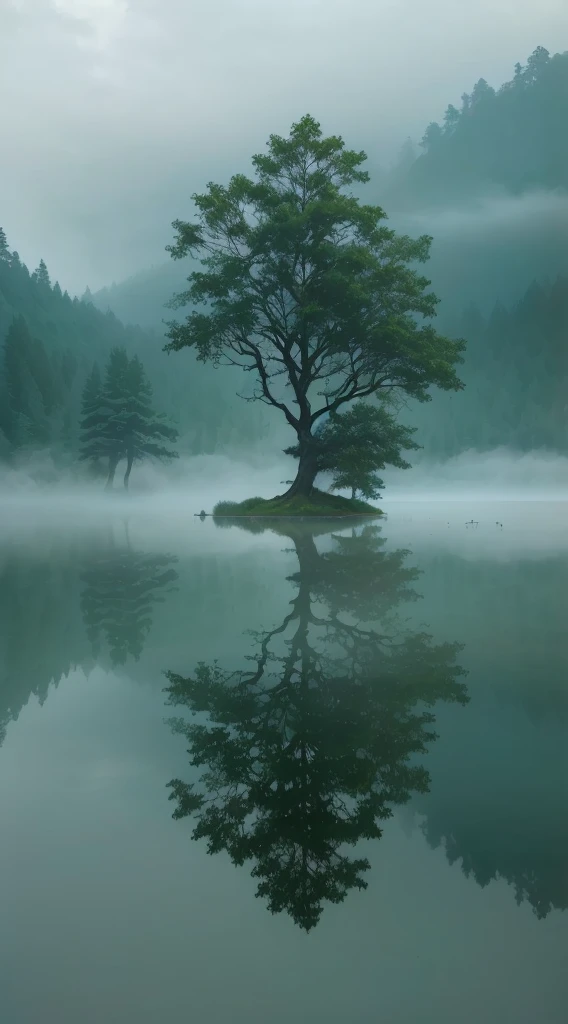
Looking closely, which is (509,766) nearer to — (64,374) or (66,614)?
(66,614)

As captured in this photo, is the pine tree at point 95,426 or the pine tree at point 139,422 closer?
the pine tree at point 95,426

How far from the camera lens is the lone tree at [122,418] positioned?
2579 inches

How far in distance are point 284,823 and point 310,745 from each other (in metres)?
0.79

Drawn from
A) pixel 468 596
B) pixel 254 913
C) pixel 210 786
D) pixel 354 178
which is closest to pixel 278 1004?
pixel 254 913

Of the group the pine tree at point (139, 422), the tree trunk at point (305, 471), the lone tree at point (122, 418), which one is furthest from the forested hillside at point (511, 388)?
the tree trunk at point (305, 471)

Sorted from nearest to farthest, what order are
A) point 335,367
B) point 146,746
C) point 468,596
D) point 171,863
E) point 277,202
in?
point 171,863, point 146,746, point 468,596, point 277,202, point 335,367

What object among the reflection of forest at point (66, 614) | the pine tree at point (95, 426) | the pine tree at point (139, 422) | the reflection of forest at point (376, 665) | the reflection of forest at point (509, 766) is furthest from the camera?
the pine tree at point (139, 422)

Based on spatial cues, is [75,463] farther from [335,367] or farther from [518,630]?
[518,630]

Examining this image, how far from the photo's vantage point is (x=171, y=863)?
2.41m

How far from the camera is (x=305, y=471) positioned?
103 feet

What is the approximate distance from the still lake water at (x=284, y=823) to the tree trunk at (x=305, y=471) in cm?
2499

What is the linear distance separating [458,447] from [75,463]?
228 ft

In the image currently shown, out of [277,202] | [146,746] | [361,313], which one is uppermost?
[277,202]

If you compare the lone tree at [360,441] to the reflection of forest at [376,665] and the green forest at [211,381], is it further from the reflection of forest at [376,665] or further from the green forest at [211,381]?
the green forest at [211,381]
